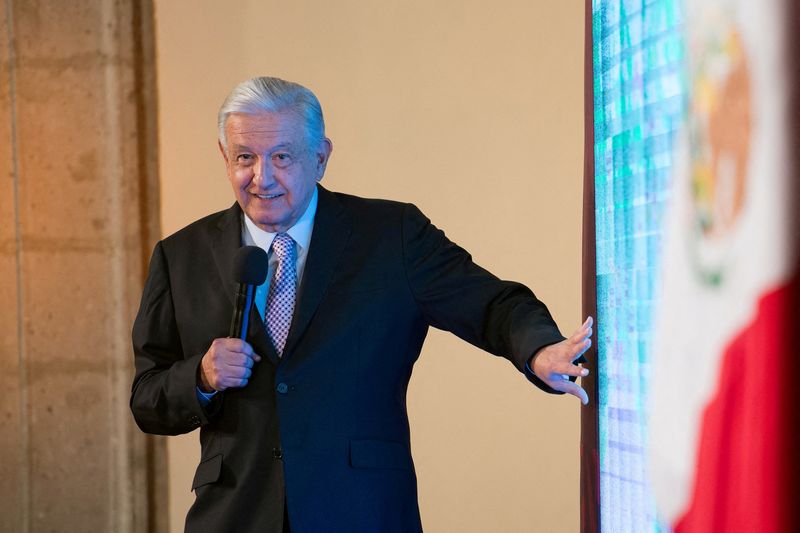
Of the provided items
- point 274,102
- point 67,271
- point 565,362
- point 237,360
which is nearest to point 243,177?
point 274,102

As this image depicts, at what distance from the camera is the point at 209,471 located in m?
2.50

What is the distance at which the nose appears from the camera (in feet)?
8.16

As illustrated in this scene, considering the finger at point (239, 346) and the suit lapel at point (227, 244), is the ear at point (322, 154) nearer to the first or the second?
the suit lapel at point (227, 244)

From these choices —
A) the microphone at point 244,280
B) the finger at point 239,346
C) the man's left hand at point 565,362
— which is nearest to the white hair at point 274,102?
the microphone at point 244,280

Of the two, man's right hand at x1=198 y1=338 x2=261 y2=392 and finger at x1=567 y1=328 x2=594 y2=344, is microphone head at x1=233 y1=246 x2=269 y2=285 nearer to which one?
man's right hand at x1=198 y1=338 x2=261 y2=392

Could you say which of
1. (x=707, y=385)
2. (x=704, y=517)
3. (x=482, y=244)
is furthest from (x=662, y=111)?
(x=482, y=244)

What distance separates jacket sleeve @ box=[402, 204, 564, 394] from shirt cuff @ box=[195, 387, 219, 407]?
506 millimetres

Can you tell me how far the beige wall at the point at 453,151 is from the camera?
170 inches

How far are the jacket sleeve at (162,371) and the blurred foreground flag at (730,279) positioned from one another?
3.35 ft

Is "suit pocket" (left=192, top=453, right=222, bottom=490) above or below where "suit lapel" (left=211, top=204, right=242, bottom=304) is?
below

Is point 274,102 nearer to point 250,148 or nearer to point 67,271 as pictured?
point 250,148

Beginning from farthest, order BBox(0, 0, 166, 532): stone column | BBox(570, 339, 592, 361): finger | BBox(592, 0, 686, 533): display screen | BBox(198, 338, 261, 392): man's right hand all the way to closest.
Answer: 1. BBox(0, 0, 166, 532): stone column
2. BBox(198, 338, 261, 392): man's right hand
3. BBox(570, 339, 592, 361): finger
4. BBox(592, 0, 686, 533): display screen

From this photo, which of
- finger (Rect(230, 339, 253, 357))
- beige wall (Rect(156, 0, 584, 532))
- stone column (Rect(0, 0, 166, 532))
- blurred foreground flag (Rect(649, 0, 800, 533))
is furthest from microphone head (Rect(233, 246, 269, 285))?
stone column (Rect(0, 0, 166, 532))

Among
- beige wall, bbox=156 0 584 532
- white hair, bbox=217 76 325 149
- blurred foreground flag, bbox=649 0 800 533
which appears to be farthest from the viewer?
beige wall, bbox=156 0 584 532
